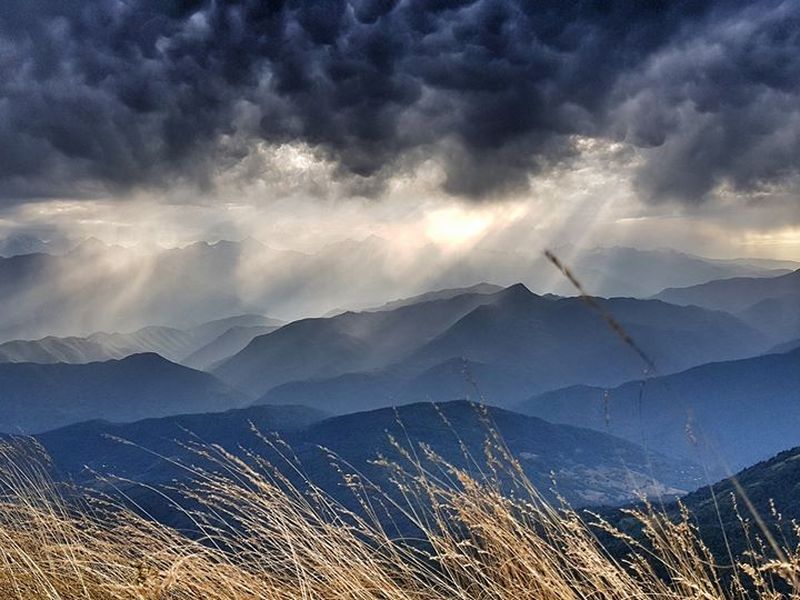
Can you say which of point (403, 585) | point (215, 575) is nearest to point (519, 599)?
point (403, 585)

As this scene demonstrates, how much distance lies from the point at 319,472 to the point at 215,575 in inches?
5769

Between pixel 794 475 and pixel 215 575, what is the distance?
68626 mm

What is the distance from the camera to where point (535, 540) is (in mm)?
2664

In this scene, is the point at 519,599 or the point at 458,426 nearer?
the point at 519,599

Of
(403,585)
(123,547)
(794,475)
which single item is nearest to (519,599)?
(403,585)

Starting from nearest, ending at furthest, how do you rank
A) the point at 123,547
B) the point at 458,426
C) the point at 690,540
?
1. the point at 690,540
2. the point at 123,547
3. the point at 458,426

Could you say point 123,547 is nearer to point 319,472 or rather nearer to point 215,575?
point 215,575

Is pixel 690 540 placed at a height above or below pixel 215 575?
below

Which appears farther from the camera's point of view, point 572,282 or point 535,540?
point 535,540

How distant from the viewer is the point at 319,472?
144000 millimetres

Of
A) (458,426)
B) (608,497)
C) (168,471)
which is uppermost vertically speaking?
(168,471)

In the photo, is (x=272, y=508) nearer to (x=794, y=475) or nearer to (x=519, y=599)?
(x=519, y=599)

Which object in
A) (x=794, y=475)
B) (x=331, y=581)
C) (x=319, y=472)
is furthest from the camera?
(x=319, y=472)

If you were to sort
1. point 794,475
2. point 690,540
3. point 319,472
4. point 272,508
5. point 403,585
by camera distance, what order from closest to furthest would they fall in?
1. point 690,540
2. point 403,585
3. point 272,508
4. point 794,475
5. point 319,472
